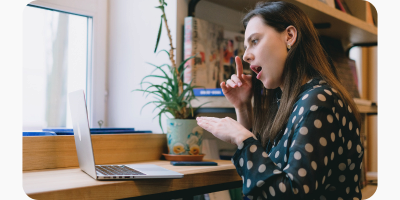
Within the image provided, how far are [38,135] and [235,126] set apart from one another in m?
0.70

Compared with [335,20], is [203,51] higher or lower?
lower

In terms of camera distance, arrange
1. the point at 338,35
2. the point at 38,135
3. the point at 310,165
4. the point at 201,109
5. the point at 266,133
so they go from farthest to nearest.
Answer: the point at 338,35 → the point at 201,109 → the point at 38,135 → the point at 266,133 → the point at 310,165

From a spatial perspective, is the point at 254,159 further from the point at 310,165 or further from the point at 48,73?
the point at 48,73

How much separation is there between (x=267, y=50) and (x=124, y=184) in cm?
52

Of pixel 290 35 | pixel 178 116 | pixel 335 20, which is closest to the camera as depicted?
pixel 290 35

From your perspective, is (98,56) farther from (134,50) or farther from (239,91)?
(239,91)

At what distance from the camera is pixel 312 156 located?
0.79m

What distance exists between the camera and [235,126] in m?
0.94

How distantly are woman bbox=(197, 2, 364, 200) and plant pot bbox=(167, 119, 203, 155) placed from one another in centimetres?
35

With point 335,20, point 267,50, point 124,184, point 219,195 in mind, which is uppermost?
point 335,20

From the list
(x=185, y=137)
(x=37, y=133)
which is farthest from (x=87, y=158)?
(x=185, y=137)

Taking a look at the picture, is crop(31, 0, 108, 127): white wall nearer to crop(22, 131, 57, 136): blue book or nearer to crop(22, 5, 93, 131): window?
crop(22, 5, 93, 131): window

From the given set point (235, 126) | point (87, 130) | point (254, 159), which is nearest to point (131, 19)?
point (87, 130)

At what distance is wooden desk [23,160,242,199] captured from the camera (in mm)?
823
